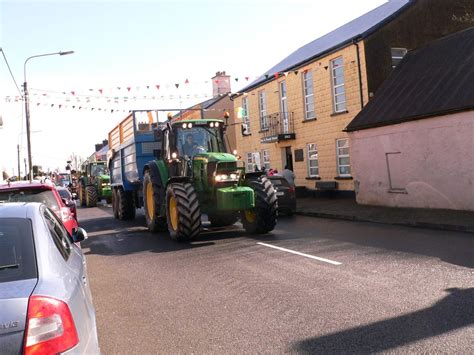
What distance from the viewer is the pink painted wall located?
545 inches

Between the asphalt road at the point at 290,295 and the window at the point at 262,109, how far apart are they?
17437 millimetres

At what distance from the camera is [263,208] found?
1133 centimetres

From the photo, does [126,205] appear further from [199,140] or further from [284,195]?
[199,140]

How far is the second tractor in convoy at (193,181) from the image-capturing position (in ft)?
35.2

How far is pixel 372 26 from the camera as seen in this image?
19703 mm

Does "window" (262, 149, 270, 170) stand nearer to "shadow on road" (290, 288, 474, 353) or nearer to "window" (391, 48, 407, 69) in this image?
"window" (391, 48, 407, 69)

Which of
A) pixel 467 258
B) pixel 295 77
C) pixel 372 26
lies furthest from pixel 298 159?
pixel 467 258

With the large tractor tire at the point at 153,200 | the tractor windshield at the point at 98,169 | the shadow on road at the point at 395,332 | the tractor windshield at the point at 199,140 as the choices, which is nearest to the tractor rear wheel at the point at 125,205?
the large tractor tire at the point at 153,200

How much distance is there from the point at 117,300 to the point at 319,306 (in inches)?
103

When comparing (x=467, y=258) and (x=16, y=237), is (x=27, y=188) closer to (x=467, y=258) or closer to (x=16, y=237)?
(x=16, y=237)

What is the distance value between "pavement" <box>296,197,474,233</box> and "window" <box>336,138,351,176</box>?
2.11m

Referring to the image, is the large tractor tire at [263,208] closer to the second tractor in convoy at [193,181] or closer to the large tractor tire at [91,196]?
the second tractor in convoy at [193,181]

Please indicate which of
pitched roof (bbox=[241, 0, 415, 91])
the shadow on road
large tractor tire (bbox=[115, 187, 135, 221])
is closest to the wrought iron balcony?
pitched roof (bbox=[241, 0, 415, 91])

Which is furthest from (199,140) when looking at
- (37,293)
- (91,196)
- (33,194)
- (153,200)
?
(91,196)
